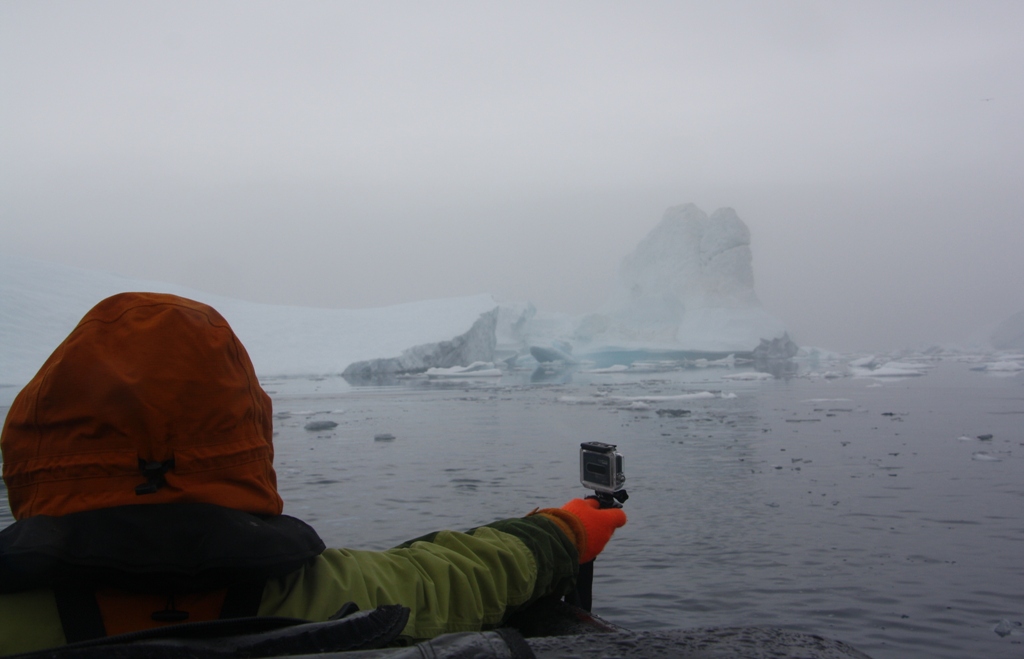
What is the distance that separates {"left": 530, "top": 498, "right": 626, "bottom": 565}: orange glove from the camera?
151 centimetres

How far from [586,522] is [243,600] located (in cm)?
75

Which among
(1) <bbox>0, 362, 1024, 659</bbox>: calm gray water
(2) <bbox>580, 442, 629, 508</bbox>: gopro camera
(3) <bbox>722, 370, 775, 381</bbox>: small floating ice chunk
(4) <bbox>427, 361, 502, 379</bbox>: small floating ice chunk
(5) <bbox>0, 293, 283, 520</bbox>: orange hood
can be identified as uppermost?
(5) <bbox>0, 293, 283, 520</bbox>: orange hood

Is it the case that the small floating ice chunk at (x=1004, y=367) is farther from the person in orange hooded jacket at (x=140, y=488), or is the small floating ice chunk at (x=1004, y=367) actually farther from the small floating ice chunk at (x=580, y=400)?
the person in orange hooded jacket at (x=140, y=488)

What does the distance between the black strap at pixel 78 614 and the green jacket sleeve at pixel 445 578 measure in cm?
21

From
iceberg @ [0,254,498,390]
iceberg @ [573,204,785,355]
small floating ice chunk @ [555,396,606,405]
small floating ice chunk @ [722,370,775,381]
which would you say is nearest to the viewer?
small floating ice chunk @ [555,396,606,405]

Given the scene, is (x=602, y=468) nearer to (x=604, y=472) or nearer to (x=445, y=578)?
(x=604, y=472)

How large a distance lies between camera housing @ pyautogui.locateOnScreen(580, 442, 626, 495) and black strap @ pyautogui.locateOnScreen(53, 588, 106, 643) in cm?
102

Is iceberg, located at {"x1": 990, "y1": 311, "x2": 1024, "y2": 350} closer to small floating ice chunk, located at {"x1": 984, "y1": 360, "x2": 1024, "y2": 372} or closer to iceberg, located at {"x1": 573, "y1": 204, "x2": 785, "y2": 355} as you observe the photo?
small floating ice chunk, located at {"x1": 984, "y1": 360, "x2": 1024, "y2": 372}

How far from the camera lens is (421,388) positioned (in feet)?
65.6

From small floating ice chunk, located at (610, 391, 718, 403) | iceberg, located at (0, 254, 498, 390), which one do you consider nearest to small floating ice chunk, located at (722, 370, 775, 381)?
small floating ice chunk, located at (610, 391, 718, 403)

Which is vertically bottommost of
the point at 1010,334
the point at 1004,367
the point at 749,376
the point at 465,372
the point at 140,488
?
the point at 1004,367

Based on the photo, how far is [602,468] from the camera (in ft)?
5.61

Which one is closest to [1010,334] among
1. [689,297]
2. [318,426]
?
[689,297]

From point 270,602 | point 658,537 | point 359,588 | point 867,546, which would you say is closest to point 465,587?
point 359,588
